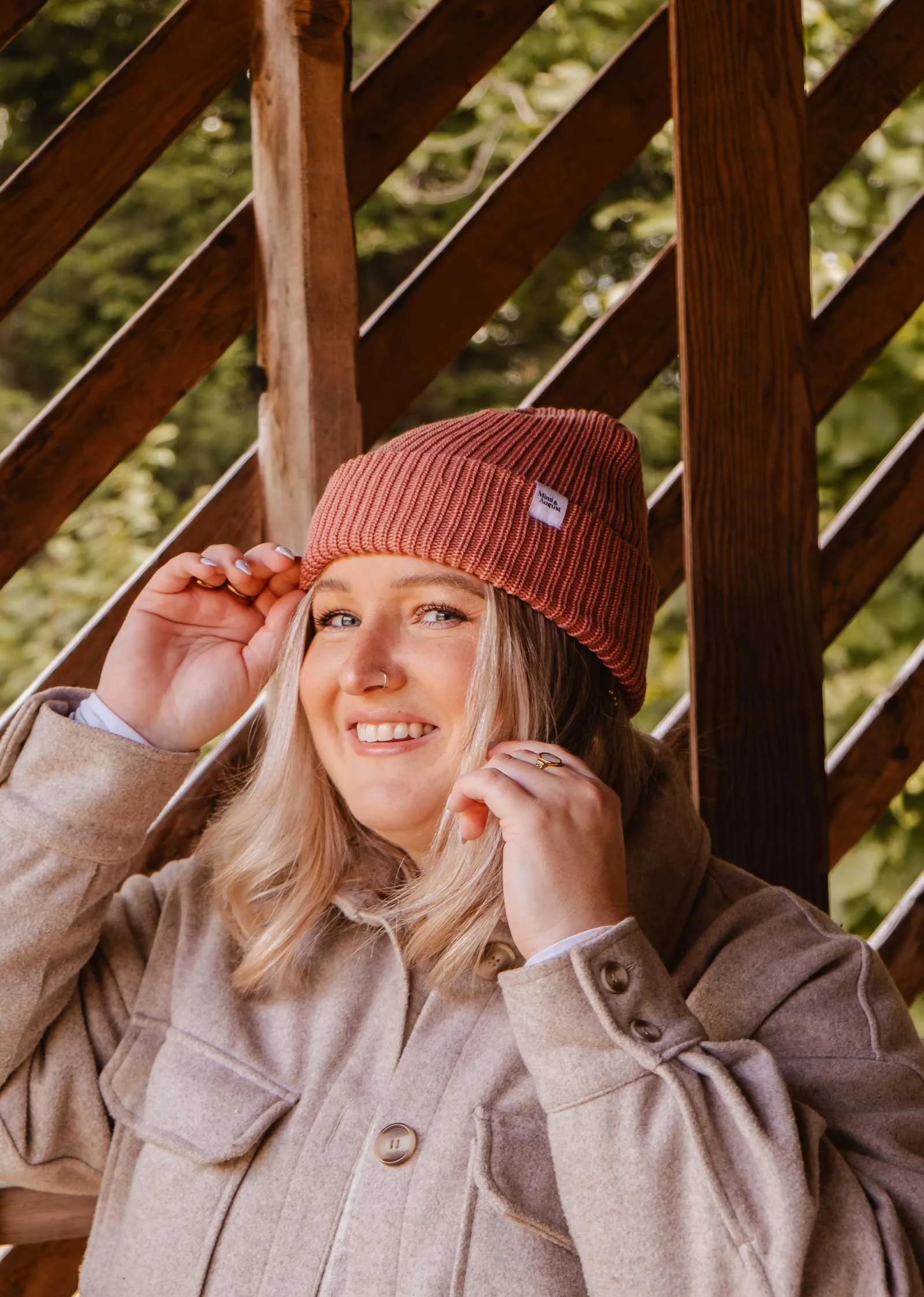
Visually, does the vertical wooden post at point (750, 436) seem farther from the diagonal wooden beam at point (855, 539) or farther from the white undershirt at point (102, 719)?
the white undershirt at point (102, 719)

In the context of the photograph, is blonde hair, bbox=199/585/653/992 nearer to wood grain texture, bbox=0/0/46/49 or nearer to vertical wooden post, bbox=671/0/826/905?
vertical wooden post, bbox=671/0/826/905

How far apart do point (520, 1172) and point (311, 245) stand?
1359mm

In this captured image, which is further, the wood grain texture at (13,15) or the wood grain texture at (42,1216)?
the wood grain texture at (13,15)

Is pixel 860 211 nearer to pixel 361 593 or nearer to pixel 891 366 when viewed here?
pixel 891 366

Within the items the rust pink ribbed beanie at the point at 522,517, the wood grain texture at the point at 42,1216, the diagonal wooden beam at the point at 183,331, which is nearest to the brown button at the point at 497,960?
the rust pink ribbed beanie at the point at 522,517

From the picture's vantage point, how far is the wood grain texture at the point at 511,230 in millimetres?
2301

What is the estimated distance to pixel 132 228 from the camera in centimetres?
640

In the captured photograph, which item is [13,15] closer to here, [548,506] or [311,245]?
[311,245]

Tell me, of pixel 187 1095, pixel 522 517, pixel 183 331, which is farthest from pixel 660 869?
pixel 183 331

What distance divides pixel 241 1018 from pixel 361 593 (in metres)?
0.57

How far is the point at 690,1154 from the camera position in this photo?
4.29 feet

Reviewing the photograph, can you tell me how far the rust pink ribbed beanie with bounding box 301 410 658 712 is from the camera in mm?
1668

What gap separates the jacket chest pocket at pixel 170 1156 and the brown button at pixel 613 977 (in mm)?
500

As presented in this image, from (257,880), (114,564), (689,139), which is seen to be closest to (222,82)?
(689,139)
